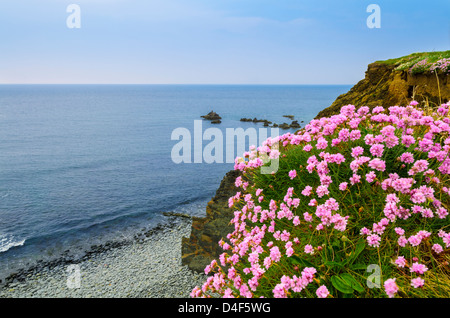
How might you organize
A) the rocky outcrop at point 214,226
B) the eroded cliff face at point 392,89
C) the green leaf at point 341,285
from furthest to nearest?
1. the rocky outcrop at point 214,226
2. the eroded cliff face at point 392,89
3. the green leaf at point 341,285

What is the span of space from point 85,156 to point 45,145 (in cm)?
1764

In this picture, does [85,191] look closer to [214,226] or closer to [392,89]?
[214,226]

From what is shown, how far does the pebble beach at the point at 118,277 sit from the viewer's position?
55.4 ft

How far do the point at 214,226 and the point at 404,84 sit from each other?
36.4 ft

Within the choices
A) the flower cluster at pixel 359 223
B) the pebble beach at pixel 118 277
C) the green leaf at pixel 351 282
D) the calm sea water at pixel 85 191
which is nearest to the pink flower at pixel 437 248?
the flower cluster at pixel 359 223

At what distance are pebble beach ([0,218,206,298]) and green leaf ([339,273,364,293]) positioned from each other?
13136 millimetres

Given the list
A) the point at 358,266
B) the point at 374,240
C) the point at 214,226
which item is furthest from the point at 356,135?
the point at 214,226

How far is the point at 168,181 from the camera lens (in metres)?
41.5

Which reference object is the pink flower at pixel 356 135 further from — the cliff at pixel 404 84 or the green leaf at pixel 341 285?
the cliff at pixel 404 84

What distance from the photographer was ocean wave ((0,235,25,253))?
23953 mm

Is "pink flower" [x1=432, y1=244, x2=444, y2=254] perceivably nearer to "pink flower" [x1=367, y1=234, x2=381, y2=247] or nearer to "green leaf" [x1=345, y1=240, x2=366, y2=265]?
"pink flower" [x1=367, y1=234, x2=381, y2=247]

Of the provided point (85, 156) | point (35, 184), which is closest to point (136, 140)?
point (85, 156)

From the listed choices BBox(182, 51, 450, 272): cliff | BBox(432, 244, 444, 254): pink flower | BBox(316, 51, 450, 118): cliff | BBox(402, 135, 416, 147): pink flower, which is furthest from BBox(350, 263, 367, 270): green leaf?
BBox(316, 51, 450, 118): cliff
